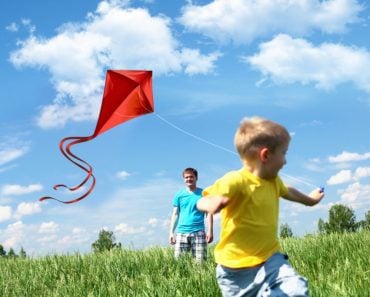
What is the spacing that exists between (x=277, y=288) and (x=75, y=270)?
16.1 ft

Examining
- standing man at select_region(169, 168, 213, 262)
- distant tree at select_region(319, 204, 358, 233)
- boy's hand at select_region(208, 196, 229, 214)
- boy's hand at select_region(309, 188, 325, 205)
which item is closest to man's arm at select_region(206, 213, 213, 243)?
standing man at select_region(169, 168, 213, 262)

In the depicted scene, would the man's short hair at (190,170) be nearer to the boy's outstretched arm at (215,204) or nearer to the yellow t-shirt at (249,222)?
the yellow t-shirt at (249,222)

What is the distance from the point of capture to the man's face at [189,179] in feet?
25.9

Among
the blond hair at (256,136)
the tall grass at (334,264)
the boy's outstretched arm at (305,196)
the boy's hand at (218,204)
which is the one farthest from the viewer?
the tall grass at (334,264)

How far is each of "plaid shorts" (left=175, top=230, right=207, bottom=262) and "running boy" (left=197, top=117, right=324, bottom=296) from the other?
4.33 m

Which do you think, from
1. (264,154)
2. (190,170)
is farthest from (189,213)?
(264,154)

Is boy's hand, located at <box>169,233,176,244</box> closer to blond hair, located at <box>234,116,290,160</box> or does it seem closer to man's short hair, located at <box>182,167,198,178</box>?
man's short hair, located at <box>182,167,198,178</box>

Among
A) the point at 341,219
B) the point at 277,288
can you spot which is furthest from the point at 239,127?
the point at 341,219

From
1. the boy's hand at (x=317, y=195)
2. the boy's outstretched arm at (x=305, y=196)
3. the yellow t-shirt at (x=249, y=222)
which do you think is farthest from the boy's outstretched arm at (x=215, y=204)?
the boy's hand at (x=317, y=195)

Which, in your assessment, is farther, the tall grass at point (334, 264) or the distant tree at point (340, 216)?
the distant tree at point (340, 216)

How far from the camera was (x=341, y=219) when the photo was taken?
33.6m

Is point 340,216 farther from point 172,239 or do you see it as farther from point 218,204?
point 218,204

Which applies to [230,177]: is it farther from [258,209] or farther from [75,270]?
[75,270]

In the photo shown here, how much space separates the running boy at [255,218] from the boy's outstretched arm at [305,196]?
18cm
